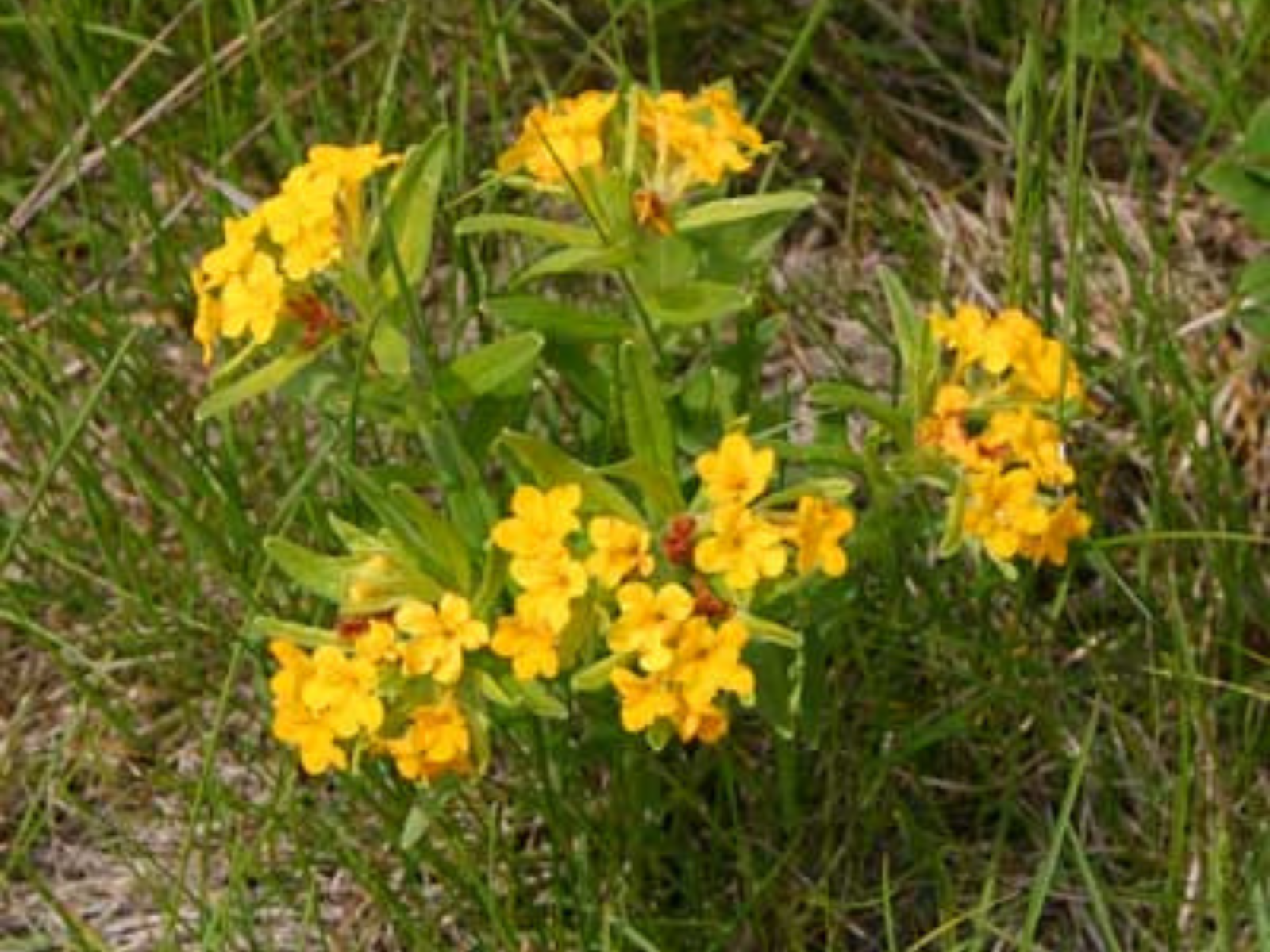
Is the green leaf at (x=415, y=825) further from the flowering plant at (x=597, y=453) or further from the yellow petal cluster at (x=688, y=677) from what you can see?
the yellow petal cluster at (x=688, y=677)

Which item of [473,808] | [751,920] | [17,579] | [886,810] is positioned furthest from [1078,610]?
[17,579]

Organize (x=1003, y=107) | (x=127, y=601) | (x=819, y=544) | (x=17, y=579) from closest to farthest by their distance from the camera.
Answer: (x=819, y=544)
(x=127, y=601)
(x=17, y=579)
(x=1003, y=107)

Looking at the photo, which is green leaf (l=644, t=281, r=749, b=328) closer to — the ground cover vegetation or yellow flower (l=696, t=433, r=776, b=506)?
the ground cover vegetation

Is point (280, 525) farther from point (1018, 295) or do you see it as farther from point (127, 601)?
point (1018, 295)

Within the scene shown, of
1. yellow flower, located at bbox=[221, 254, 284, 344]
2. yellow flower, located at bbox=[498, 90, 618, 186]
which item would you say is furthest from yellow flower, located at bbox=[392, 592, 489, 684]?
yellow flower, located at bbox=[498, 90, 618, 186]

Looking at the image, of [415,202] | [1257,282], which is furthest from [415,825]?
[1257,282]

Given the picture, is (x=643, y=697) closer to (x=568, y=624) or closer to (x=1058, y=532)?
(x=568, y=624)
